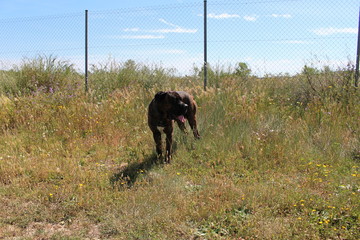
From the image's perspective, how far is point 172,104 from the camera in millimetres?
4980

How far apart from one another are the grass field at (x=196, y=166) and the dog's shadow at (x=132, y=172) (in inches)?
1.1

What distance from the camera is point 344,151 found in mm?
5230

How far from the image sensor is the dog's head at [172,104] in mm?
4953

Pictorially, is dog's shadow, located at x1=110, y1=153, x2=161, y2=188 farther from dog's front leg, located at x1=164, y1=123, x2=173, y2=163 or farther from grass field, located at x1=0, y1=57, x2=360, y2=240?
dog's front leg, located at x1=164, y1=123, x2=173, y2=163

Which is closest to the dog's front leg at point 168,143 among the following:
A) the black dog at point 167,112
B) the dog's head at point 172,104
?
the black dog at point 167,112

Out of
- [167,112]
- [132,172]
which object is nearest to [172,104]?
[167,112]

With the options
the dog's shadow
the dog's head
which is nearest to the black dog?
the dog's head

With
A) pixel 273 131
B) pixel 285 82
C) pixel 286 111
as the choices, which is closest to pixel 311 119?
pixel 286 111

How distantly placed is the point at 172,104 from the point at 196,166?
3.35 ft

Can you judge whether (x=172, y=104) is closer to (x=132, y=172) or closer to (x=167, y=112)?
(x=167, y=112)

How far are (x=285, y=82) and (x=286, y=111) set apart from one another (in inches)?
86.3

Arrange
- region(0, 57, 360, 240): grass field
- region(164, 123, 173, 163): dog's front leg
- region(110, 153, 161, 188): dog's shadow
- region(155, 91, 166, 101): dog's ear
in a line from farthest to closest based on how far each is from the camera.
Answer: region(164, 123, 173, 163): dog's front leg, region(155, 91, 166, 101): dog's ear, region(110, 153, 161, 188): dog's shadow, region(0, 57, 360, 240): grass field

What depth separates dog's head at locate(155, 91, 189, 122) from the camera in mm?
4953

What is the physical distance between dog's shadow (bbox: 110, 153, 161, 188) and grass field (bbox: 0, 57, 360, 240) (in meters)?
0.03
